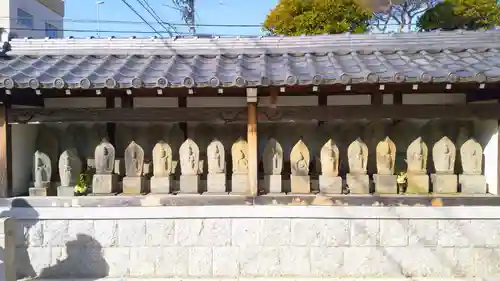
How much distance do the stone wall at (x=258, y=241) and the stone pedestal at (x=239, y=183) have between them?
0.95ft

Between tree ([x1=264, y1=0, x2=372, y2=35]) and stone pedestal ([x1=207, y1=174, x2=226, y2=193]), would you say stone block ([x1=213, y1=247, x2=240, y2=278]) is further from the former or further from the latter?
tree ([x1=264, y1=0, x2=372, y2=35])

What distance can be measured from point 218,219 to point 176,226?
1.90 ft

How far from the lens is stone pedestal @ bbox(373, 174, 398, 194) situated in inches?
215

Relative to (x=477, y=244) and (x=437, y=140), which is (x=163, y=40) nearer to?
(x=437, y=140)

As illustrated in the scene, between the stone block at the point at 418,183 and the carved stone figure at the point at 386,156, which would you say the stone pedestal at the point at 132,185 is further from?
the stone block at the point at 418,183

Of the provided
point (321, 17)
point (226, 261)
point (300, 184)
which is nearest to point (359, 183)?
point (300, 184)

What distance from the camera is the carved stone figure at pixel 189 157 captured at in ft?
18.2

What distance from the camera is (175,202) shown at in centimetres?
545

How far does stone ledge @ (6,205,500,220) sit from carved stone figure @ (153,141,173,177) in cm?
50

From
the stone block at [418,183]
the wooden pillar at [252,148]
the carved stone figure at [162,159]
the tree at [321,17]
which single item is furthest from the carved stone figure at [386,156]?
the tree at [321,17]

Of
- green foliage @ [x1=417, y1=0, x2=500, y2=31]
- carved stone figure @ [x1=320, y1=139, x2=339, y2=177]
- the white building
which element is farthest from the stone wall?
green foliage @ [x1=417, y1=0, x2=500, y2=31]

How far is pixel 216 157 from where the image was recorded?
18.3 feet

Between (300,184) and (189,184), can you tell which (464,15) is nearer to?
(300,184)

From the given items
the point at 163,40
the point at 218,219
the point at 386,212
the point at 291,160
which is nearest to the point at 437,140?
the point at 386,212
